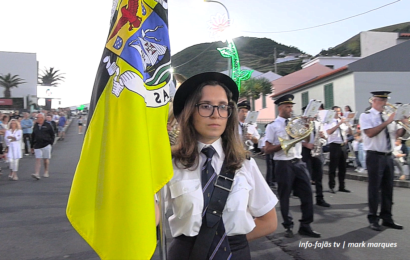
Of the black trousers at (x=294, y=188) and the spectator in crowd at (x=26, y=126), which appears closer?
the black trousers at (x=294, y=188)

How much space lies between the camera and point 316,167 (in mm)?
8547

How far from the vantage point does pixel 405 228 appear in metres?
6.14

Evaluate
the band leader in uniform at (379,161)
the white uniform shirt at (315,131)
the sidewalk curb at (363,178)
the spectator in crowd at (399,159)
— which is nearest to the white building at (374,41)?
the sidewalk curb at (363,178)

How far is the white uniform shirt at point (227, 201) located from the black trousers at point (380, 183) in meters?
4.43

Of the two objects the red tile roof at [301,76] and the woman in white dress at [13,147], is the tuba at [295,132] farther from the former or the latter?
the red tile roof at [301,76]

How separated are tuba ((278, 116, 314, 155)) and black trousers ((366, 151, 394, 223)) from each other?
109 cm

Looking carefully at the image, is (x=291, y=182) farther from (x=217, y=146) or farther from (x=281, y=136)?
(x=217, y=146)

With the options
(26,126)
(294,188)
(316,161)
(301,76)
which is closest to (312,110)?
(294,188)

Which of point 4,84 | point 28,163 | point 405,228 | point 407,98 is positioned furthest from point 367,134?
point 4,84

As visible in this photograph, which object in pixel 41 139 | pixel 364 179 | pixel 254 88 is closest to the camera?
pixel 41 139

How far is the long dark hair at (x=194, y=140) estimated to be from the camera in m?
Answer: 2.15

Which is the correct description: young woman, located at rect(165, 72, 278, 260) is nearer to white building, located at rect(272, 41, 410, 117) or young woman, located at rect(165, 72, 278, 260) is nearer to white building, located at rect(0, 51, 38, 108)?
white building, located at rect(272, 41, 410, 117)

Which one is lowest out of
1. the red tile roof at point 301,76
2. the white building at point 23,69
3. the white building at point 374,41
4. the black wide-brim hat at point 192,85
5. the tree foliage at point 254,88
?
the black wide-brim hat at point 192,85

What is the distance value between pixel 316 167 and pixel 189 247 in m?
6.98
